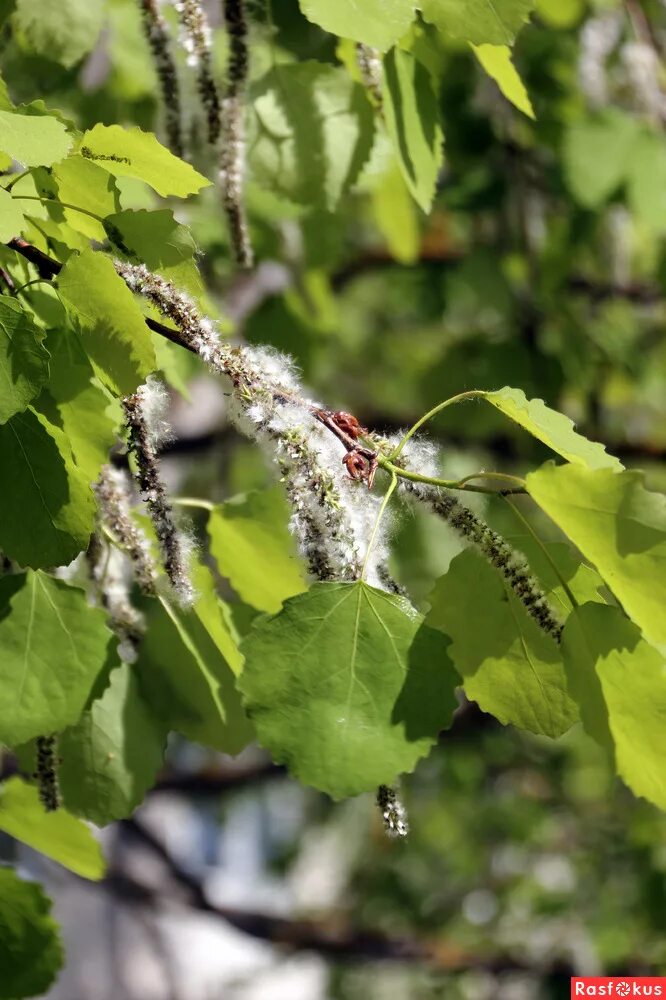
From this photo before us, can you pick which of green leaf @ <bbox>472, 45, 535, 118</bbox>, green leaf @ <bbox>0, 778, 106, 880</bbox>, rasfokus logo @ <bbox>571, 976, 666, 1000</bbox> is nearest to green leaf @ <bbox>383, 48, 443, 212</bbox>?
green leaf @ <bbox>472, 45, 535, 118</bbox>

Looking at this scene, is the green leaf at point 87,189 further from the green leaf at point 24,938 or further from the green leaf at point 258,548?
the green leaf at point 24,938

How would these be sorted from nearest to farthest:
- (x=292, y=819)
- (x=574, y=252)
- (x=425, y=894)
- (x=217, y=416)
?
(x=574, y=252) < (x=217, y=416) < (x=425, y=894) < (x=292, y=819)

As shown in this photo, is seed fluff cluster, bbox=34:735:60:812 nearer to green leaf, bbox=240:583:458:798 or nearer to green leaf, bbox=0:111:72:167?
green leaf, bbox=240:583:458:798

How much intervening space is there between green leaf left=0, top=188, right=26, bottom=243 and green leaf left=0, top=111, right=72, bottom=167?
0.02 meters

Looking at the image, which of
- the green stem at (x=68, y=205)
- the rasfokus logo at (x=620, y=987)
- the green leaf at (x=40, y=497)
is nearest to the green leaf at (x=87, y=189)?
the green stem at (x=68, y=205)

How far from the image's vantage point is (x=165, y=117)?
0.75 meters

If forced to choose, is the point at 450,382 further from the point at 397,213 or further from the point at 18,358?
the point at 18,358

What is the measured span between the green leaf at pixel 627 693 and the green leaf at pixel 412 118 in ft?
1.04

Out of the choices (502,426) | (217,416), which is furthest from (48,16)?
(217,416)

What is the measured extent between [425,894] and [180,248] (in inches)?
116

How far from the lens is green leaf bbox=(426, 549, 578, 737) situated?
23.5 inches

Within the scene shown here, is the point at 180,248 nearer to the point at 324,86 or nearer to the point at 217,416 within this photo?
the point at 324,86

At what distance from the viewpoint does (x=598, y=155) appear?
1.55m

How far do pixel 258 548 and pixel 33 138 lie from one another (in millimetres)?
300
